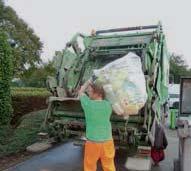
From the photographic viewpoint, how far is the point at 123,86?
531 cm

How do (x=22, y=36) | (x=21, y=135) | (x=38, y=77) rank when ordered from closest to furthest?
(x=21, y=135), (x=22, y=36), (x=38, y=77)

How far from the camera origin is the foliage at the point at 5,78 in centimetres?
921

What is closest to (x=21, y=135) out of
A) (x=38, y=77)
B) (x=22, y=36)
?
(x=22, y=36)

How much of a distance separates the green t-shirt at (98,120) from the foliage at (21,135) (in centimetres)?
330

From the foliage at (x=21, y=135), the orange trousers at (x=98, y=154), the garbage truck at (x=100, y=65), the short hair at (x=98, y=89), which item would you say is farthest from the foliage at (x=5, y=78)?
the orange trousers at (x=98, y=154)

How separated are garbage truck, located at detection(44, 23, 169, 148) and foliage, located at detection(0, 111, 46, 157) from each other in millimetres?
1251

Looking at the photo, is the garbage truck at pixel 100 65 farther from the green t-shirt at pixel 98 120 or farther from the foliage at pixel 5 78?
the foliage at pixel 5 78

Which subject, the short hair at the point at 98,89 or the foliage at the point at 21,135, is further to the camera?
the foliage at the point at 21,135

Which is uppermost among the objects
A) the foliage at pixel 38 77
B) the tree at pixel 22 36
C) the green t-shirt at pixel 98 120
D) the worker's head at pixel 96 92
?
the tree at pixel 22 36

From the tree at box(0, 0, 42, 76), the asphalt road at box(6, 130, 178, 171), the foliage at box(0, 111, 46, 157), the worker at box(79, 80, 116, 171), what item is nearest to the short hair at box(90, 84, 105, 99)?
the worker at box(79, 80, 116, 171)

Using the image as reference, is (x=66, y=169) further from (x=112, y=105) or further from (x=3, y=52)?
(x=3, y=52)

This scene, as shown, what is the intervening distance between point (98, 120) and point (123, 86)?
2.20 feet

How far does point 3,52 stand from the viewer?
30.3ft

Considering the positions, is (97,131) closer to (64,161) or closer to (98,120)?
(98,120)
